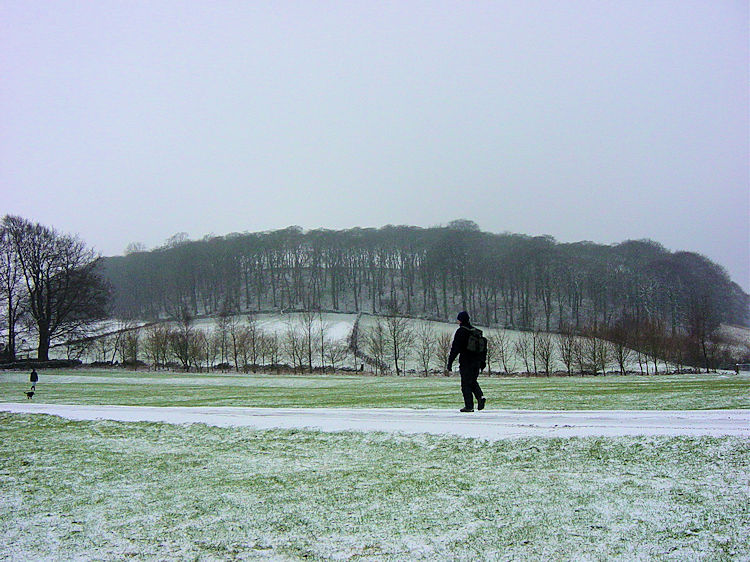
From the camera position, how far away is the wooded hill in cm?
12244

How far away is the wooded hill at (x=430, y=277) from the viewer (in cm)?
12244

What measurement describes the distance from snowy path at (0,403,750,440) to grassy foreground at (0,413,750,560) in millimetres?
607

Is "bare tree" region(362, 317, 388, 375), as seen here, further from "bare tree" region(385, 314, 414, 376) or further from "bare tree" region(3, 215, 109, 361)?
"bare tree" region(3, 215, 109, 361)

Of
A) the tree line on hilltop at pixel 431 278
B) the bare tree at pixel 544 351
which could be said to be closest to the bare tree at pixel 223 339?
the tree line on hilltop at pixel 431 278

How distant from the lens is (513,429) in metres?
9.61

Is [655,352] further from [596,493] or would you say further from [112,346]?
Answer: [112,346]

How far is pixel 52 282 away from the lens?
227 ft

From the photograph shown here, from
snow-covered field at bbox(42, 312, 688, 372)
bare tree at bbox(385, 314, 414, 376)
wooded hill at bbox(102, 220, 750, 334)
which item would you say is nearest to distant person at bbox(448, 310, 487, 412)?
bare tree at bbox(385, 314, 414, 376)

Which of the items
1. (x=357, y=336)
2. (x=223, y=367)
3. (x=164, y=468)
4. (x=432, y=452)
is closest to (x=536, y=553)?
(x=432, y=452)

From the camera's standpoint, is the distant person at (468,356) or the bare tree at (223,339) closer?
the distant person at (468,356)

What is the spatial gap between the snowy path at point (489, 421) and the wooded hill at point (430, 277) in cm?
10384

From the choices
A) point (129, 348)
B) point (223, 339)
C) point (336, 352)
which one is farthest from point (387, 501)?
point (336, 352)

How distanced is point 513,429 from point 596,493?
340 centimetres

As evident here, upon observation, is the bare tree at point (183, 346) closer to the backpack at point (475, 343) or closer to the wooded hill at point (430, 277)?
the wooded hill at point (430, 277)
